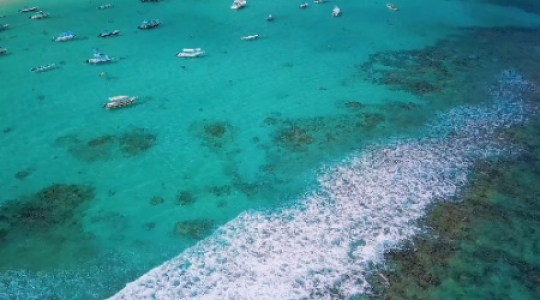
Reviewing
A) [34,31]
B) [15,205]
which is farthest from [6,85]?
[15,205]

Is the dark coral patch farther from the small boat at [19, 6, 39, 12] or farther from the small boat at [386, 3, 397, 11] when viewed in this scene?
the small boat at [386, 3, 397, 11]

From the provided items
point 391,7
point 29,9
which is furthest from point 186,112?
point 391,7

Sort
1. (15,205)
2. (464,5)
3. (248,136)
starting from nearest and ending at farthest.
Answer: (15,205), (248,136), (464,5)

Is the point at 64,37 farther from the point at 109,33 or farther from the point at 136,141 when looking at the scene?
the point at 136,141

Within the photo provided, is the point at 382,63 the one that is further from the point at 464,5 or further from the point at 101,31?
the point at 101,31

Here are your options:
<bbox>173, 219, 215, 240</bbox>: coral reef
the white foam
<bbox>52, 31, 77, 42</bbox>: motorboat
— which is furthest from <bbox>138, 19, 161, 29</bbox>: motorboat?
<bbox>173, 219, 215, 240</bbox>: coral reef

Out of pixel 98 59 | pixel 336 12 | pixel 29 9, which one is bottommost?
pixel 98 59
